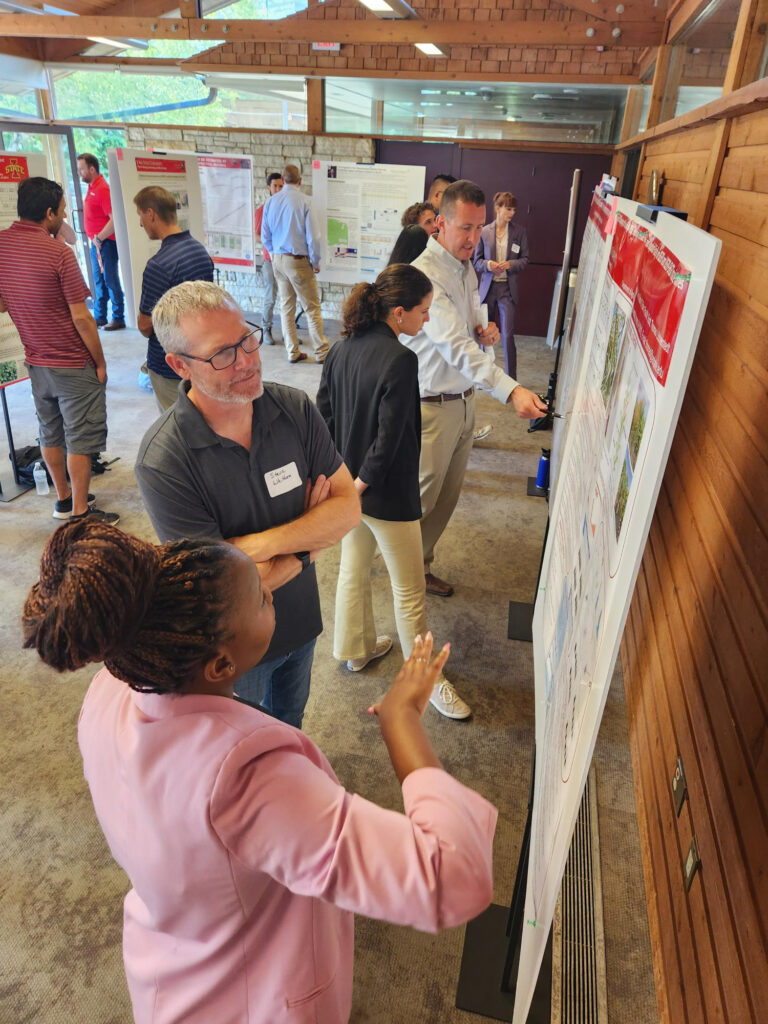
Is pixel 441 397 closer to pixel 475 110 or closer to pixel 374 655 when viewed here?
pixel 374 655

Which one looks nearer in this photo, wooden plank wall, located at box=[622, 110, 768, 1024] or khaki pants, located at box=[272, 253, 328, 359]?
wooden plank wall, located at box=[622, 110, 768, 1024]

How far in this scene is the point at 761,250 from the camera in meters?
1.21

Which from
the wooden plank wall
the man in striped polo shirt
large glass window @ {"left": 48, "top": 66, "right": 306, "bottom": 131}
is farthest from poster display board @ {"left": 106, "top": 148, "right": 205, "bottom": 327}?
the wooden plank wall

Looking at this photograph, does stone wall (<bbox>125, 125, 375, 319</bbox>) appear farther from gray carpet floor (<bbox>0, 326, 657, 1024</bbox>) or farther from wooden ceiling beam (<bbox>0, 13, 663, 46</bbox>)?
gray carpet floor (<bbox>0, 326, 657, 1024</bbox>)

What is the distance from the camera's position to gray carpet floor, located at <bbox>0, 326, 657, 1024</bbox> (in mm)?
1813

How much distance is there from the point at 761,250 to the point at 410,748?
1070 millimetres

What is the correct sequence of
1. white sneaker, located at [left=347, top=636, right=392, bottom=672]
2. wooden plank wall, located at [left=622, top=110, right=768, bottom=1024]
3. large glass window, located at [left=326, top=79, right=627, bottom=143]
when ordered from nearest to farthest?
wooden plank wall, located at [left=622, top=110, right=768, bottom=1024] → white sneaker, located at [left=347, top=636, right=392, bottom=672] → large glass window, located at [left=326, top=79, right=627, bottom=143]

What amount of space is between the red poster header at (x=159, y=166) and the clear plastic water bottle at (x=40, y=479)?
8.89 feet

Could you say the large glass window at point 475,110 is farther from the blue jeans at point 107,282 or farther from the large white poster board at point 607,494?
the large white poster board at point 607,494

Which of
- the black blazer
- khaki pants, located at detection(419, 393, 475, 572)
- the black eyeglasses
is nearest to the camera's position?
the black eyeglasses

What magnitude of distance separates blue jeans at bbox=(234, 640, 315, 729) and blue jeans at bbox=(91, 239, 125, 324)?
7020 millimetres

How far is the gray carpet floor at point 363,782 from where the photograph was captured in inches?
71.4

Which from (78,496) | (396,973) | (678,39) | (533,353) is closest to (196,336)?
(396,973)

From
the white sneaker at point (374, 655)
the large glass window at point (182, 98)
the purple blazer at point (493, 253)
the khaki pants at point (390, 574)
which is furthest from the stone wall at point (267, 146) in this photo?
the khaki pants at point (390, 574)
